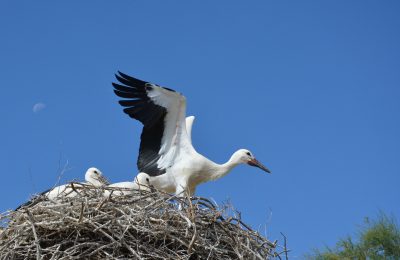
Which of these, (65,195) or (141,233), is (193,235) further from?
(65,195)

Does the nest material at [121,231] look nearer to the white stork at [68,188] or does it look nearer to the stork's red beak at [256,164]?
the white stork at [68,188]

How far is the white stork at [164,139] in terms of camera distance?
28.2 feet

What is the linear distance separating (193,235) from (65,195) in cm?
92

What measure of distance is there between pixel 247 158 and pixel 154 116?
3.73 feet

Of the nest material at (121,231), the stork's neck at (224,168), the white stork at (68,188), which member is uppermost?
the stork's neck at (224,168)

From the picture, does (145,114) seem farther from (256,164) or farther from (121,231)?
(121,231)

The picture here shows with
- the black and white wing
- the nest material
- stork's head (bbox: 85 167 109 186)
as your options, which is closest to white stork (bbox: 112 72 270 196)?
the black and white wing

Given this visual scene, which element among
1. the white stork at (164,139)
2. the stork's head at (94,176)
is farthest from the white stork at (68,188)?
the white stork at (164,139)

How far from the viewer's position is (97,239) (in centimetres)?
520

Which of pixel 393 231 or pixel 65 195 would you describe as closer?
pixel 65 195

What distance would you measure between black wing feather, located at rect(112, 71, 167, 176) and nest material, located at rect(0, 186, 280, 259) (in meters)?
3.03

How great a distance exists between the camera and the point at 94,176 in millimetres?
7520

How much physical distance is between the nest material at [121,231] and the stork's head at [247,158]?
3.38m

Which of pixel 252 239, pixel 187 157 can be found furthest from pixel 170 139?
pixel 252 239
